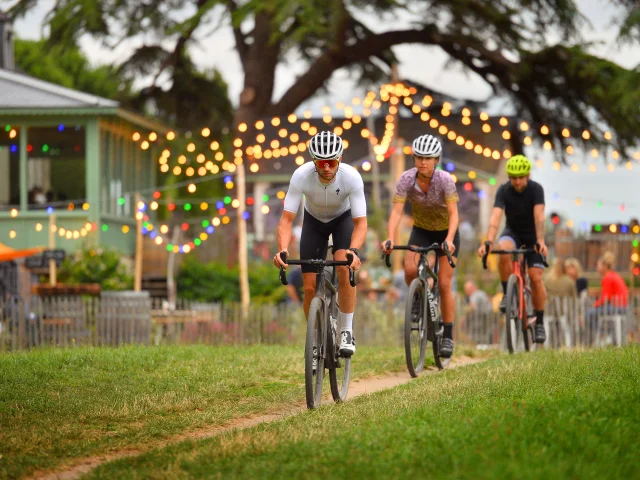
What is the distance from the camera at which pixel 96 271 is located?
24828 millimetres

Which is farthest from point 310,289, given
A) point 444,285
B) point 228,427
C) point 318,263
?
point 444,285

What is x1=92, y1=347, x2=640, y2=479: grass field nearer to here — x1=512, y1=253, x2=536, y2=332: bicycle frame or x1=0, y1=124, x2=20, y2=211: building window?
x1=512, y1=253, x2=536, y2=332: bicycle frame

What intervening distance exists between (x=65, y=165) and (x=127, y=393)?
20.0 m

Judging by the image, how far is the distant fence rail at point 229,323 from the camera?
737 inches

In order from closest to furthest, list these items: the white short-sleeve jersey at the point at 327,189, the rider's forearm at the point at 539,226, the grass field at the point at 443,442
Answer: the grass field at the point at 443,442 → the white short-sleeve jersey at the point at 327,189 → the rider's forearm at the point at 539,226

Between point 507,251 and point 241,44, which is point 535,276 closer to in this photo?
point 507,251

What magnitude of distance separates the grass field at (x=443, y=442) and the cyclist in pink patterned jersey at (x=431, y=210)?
2.86m

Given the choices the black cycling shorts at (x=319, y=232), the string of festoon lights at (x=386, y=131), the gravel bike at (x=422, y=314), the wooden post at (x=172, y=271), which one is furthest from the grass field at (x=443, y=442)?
the wooden post at (x=172, y=271)

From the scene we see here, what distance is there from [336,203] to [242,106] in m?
21.1

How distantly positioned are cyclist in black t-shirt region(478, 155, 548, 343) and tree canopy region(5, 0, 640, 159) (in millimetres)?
12987

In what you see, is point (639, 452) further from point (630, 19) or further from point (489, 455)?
point (630, 19)

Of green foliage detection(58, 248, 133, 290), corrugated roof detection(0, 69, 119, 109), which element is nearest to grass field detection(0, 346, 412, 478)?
green foliage detection(58, 248, 133, 290)

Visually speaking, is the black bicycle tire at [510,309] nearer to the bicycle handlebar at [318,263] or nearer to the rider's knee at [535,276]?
the rider's knee at [535,276]

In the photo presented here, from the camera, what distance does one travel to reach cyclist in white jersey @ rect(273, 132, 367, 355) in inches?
343
